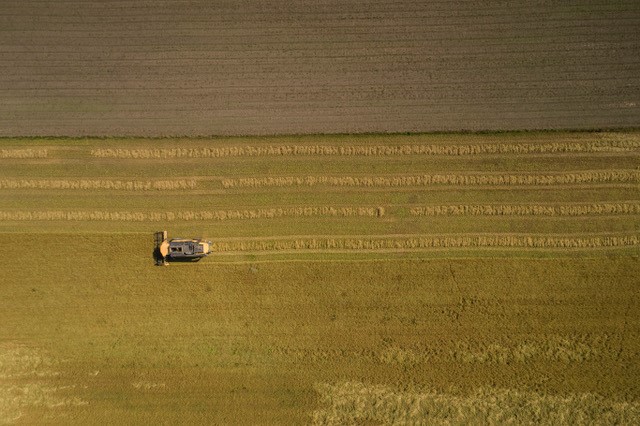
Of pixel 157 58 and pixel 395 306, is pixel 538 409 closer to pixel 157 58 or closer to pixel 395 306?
pixel 395 306

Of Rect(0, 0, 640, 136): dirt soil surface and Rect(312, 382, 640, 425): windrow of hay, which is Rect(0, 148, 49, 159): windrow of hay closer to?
Rect(0, 0, 640, 136): dirt soil surface

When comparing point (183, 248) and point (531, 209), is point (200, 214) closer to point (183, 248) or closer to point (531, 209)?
point (183, 248)

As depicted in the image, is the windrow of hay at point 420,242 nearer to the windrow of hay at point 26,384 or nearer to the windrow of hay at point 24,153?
the windrow of hay at point 24,153

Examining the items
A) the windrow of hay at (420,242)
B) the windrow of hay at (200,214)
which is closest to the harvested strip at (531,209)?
the windrow of hay at (420,242)

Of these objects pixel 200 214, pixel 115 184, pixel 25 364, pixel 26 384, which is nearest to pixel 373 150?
pixel 200 214

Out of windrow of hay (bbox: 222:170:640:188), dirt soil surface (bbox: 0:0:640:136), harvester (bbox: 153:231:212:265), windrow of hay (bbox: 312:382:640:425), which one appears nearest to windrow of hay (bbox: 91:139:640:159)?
dirt soil surface (bbox: 0:0:640:136)

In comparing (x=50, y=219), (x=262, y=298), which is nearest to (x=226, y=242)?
(x=262, y=298)
